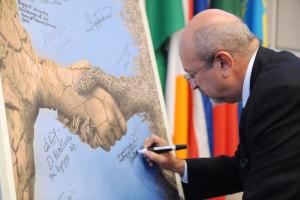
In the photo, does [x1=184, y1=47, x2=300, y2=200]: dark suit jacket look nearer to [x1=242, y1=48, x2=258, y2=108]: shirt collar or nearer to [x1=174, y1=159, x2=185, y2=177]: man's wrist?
[x1=242, y1=48, x2=258, y2=108]: shirt collar

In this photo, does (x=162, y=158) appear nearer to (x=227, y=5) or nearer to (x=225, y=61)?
(x=225, y=61)

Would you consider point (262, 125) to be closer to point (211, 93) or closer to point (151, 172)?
point (211, 93)

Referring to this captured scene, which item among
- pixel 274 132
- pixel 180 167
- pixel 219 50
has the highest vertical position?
pixel 219 50

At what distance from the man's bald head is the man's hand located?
0.28 m

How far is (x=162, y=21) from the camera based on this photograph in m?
1.74

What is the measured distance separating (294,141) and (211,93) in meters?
0.33

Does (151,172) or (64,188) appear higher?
(64,188)

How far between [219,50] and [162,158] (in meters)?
0.35

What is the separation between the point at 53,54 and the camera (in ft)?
3.06

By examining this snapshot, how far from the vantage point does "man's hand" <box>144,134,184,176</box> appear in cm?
118

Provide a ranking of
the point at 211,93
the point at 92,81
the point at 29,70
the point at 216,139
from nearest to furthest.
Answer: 1. the point at 29,70
2. the point at 92,81
3. the point at 211,93
4. the point at 216,139

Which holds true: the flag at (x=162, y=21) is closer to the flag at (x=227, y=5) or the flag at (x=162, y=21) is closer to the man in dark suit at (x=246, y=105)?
the flag at (x=227, y=5)

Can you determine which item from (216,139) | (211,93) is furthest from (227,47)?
(216,139)
